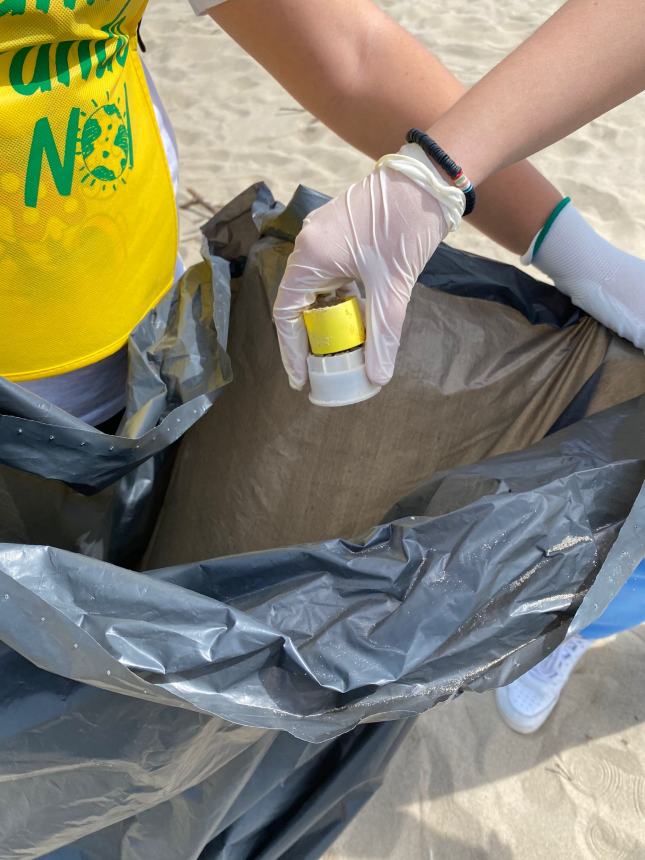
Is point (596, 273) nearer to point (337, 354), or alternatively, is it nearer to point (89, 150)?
point (337, 354)

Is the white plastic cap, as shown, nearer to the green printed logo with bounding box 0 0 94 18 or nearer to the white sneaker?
the green printed logo with bounding box 0 0 94 18

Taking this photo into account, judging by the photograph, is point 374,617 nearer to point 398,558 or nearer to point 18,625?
point 398,558

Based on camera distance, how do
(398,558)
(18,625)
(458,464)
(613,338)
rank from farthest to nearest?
(458,464)
(613,338)
(398,558)
(18,625)

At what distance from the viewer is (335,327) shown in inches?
26.2

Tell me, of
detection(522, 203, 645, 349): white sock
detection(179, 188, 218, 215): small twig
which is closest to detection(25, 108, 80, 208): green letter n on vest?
detection(522, 203, 645, 349): white sock

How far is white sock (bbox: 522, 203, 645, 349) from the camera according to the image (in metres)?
0.79

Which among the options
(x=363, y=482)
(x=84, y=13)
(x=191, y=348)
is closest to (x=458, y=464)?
(x=363, y=482)

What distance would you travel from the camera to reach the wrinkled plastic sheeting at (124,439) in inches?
29.1

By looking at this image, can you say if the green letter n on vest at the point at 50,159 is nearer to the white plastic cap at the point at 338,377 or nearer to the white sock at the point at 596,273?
the white plastic cap at the point at 338,377

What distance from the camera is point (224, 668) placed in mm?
613

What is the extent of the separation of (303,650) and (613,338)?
445 mm

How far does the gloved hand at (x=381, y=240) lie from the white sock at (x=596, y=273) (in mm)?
172

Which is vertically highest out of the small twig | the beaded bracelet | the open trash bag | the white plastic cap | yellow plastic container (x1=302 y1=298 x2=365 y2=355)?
the beaded bracelet

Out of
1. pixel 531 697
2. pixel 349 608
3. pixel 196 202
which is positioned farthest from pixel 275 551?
pixel 196 202
